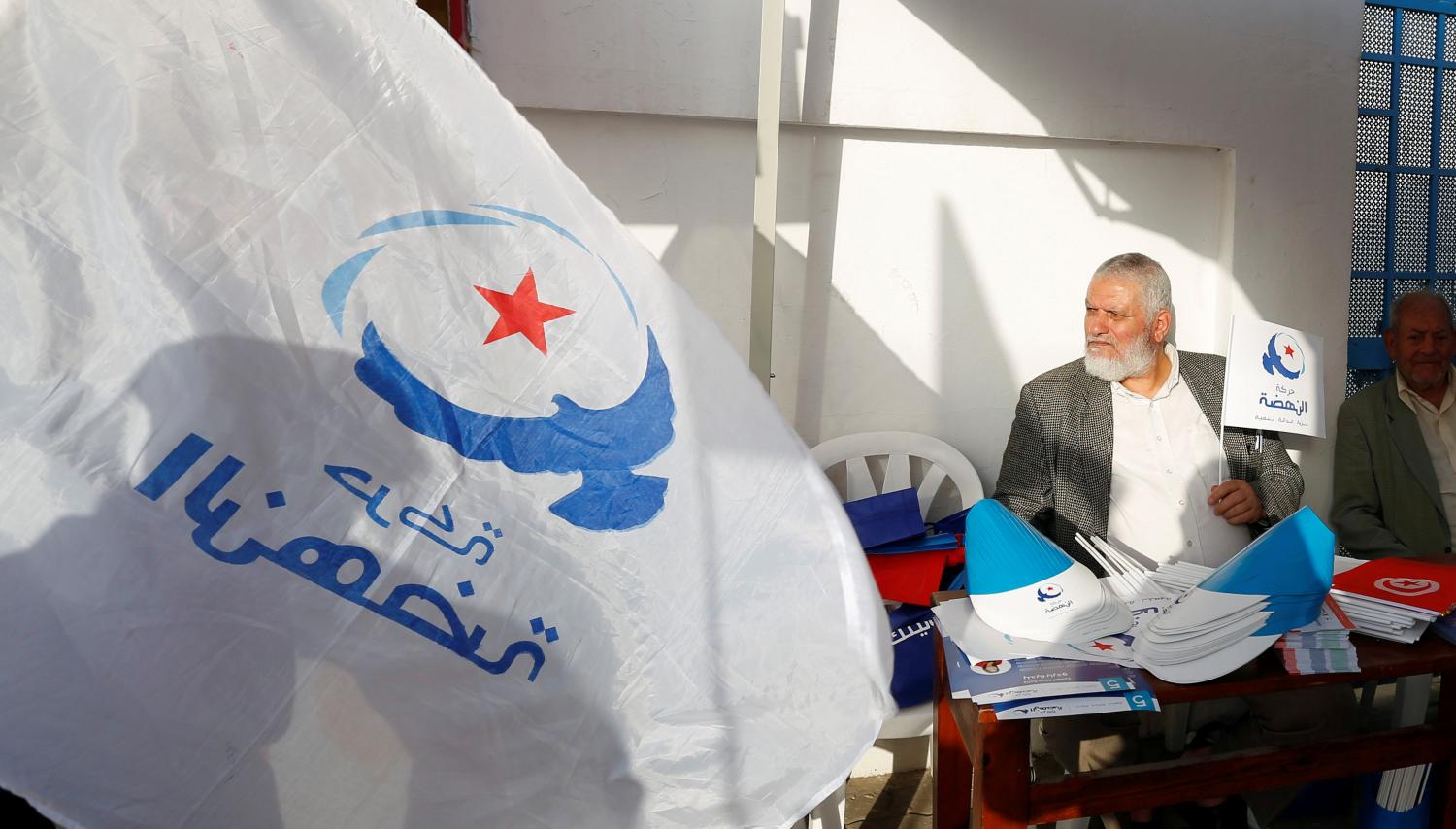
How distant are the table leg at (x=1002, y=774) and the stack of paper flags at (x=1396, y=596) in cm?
70

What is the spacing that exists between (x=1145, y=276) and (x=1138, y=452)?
0.50m

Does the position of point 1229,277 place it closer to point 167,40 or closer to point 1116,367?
point 1116,367

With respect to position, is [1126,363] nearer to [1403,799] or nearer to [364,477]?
[1403,799]

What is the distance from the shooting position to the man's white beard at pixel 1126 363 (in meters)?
2.46

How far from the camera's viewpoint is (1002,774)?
1.53 metres

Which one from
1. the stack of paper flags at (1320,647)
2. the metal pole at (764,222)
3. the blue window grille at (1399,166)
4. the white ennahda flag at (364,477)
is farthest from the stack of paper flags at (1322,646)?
the blue window grille at (1399,166)

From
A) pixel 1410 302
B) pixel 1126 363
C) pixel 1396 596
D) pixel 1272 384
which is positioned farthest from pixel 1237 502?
pixel 1410 302

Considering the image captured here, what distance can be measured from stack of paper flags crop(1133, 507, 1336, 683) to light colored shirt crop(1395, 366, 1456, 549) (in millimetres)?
1679

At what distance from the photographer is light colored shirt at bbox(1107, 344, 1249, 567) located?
2.39m

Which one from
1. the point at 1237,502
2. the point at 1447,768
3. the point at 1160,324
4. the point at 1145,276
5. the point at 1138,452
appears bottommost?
the point at 1447,768

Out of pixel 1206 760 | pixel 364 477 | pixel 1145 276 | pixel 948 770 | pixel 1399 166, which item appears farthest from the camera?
pixel 1399 166

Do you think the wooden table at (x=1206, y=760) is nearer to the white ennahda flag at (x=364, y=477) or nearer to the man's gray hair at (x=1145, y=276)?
the white ennahda flag at (x=364, y=477)

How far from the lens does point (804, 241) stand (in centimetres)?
265

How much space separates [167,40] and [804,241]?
1.89 meters
